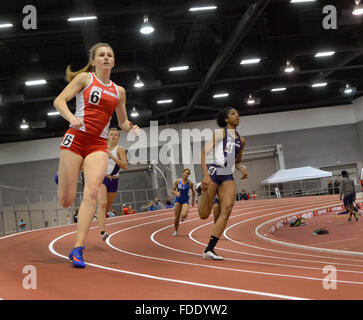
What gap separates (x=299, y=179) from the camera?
3069 centimetres

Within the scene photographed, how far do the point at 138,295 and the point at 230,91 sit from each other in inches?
1106

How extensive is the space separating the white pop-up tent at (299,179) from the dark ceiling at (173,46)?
615 cm

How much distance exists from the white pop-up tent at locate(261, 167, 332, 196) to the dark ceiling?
6147 mm

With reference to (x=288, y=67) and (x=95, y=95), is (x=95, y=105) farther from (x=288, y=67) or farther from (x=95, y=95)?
(x=288, y=67)

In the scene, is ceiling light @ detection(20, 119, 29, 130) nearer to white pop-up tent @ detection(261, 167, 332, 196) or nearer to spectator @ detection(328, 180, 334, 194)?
white pop-up tent @ detection(261, 167, 332, 196)

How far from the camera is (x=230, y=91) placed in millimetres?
30297

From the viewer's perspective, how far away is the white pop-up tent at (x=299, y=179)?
30406 millimetres

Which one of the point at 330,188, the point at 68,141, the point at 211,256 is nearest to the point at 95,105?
the point at 68,141

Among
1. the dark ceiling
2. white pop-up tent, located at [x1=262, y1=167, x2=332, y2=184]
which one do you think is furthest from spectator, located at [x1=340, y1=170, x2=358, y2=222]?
white pop-up tent, located at [x1=262, y1=167, x2=332, y2=184]

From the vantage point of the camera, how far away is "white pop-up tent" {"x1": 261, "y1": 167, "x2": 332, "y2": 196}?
1197 inches

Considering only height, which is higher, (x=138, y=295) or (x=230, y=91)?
(x=230, y=91)

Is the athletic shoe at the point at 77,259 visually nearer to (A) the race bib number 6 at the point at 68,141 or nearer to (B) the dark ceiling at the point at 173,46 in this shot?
(A) the race bib number 6 at the point at 68,141
